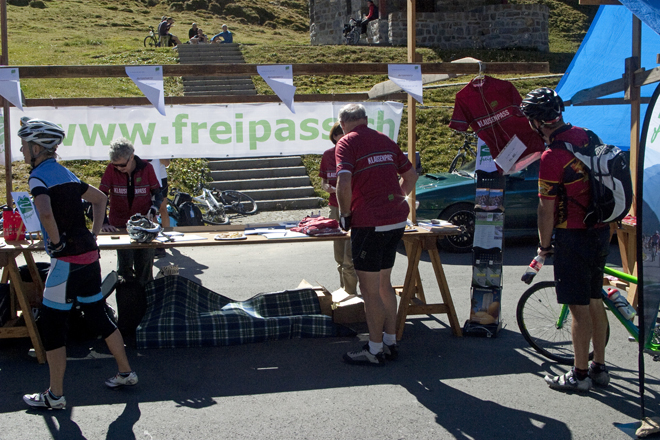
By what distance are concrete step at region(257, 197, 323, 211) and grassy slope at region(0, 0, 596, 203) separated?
2039 millimetres

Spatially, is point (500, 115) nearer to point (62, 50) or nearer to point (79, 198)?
point (79, 198)

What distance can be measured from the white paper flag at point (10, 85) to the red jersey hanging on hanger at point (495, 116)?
12.2 ft

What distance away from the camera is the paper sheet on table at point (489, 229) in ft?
18.3

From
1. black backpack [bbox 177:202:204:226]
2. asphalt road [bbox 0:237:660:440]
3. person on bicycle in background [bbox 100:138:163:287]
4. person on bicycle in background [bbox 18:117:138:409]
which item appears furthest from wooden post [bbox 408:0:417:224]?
black backpack [bbox 177:202:204:226]

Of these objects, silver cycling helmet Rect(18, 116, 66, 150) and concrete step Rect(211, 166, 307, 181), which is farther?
concrete step Rect(211, 166, 307, 181)

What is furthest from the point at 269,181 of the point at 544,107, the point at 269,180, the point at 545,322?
the point at 544,107

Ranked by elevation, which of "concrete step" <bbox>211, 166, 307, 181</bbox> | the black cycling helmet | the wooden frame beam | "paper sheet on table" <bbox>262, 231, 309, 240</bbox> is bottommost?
"paper sheet on table" <bbox>262, 231, 309, 240</bbox>

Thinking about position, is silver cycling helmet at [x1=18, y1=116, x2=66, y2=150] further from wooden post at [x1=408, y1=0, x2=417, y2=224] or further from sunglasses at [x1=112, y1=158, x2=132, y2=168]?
wooden post at [x1=408, y1=0, x2=417, y2=224]

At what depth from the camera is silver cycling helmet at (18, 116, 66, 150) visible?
4.05m

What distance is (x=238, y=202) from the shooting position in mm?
13133

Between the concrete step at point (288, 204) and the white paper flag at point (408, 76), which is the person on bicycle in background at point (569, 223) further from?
the concrete step at point (288, 204)

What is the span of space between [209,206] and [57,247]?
825 centimetres

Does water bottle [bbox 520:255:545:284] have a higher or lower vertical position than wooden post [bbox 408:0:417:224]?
lower

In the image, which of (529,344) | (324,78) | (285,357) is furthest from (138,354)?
(324,78)
